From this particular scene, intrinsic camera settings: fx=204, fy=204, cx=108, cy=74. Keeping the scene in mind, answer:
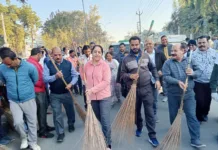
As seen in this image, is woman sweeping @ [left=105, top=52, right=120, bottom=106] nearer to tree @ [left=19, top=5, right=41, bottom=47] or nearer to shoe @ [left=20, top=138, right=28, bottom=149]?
shoe @ [left=20, top=138, right=28, bottom=149]

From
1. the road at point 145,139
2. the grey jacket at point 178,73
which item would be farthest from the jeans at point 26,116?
the grey jacket at point 178,73

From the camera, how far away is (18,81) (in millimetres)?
3090

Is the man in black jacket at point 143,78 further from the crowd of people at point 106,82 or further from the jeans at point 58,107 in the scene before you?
the jeans at point 58,107

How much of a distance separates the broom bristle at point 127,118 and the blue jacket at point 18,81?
4.77 ft

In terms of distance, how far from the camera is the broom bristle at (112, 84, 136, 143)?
3.09 meters

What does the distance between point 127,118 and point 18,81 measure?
175 cm

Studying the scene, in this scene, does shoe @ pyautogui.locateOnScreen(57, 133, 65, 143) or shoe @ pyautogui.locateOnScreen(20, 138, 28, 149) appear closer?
shoe @ pyautogui.locateOnScreen(20, 138, 28, 149)

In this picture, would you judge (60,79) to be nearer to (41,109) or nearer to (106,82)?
(41,109)

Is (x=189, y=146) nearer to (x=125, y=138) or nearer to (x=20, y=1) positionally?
(x=125, y=138)

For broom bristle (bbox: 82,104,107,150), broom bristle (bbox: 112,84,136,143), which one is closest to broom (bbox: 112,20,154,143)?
broom bristle (bbox: 112,84,136,143)

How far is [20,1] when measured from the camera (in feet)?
19.3

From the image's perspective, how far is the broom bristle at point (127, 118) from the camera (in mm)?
3092

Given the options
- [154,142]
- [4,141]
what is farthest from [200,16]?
[4,141]

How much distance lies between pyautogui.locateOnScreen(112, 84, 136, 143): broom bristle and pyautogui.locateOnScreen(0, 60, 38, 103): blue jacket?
4.77 ft
